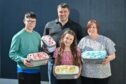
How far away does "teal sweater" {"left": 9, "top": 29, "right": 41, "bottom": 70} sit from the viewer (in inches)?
139

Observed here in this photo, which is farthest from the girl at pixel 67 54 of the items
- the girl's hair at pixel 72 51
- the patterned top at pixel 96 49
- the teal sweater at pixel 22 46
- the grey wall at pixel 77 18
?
the grey wall at pixel 77 18

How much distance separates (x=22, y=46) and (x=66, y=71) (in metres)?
0.59

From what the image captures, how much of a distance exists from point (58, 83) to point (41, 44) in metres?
0.52

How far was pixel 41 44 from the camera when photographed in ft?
12.1

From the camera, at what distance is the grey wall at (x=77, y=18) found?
439 centimetres

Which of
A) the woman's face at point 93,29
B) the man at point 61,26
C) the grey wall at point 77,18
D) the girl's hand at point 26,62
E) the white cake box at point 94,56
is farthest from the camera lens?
the grey wall at point 77,18

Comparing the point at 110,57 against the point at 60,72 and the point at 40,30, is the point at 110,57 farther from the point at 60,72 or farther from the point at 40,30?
the point at 40,30

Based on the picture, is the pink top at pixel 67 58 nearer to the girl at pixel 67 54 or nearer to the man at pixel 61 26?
the girl at pixel 67 54

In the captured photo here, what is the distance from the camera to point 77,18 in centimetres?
454

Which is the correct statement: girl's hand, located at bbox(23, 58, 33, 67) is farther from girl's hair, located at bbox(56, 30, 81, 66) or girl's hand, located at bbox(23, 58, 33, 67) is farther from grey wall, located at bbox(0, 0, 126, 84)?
grey wall, located at bbox(0, 0, 126, 84)

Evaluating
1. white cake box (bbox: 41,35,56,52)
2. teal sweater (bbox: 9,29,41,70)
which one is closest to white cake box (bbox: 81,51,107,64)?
white cake box (bbox: 41,35,56,52)

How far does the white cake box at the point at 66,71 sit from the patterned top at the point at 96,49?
7.4 inches

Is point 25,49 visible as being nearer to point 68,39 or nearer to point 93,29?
point 68,39

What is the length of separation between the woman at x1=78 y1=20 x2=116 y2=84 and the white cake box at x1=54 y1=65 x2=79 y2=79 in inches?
7.7
